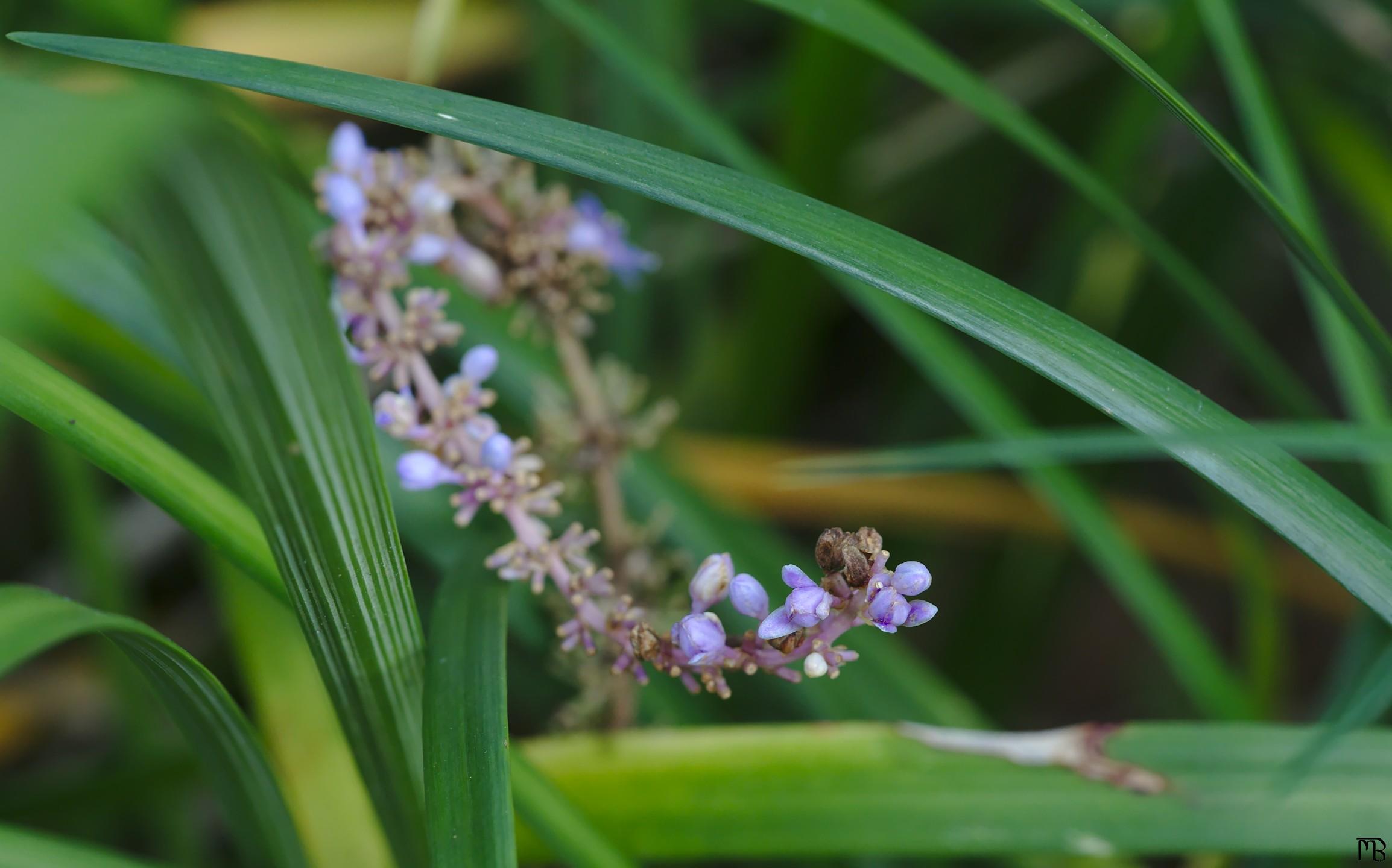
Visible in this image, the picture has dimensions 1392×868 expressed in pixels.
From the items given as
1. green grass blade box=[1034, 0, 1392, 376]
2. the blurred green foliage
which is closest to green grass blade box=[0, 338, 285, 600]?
the blurred green foliage

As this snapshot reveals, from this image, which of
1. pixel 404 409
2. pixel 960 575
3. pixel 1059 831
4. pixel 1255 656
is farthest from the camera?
pixel 960 575

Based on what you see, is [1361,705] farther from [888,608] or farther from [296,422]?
[296,422]

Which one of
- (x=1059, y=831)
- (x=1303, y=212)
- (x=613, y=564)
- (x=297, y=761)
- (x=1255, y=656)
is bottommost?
(x=1059, y=831)

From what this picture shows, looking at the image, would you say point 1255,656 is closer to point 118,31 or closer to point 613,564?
point 613,564

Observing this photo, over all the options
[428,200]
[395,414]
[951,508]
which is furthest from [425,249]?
[951,508]

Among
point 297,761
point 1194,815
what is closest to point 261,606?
point 297,761

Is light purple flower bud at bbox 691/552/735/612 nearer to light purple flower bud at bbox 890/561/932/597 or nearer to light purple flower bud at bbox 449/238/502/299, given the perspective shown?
light purple flower bud at bbox 890/561/932/597
